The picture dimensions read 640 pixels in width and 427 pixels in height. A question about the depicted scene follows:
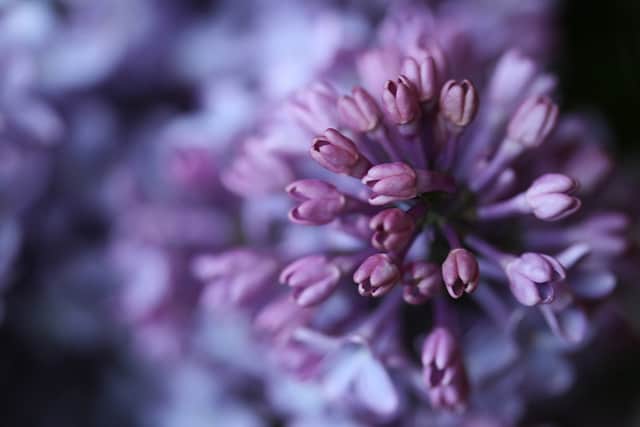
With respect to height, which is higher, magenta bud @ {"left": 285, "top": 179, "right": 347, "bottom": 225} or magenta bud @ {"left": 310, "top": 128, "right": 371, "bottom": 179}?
magenta bud @ {"left": 310, "top": 128, "right": 371, "bottom": 179}

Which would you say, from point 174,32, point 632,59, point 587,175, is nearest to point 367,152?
point 587,175

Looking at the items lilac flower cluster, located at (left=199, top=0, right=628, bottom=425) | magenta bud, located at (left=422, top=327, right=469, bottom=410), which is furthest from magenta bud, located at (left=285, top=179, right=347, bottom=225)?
magenta bud, located at (left=422, top=327, right=469, bottom=410)

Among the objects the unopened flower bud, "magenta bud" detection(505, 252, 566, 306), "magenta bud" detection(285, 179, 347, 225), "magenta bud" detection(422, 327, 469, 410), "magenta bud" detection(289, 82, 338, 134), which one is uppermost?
"magenta bud" detection(289, 82, 338, 134)

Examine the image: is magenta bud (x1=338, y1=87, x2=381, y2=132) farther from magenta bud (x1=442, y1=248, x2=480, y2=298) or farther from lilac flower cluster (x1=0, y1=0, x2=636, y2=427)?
magenta bud (x1=442, y1=248, x2=480, y2=298)

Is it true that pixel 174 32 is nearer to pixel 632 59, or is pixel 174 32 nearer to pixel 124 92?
pixel 124 92

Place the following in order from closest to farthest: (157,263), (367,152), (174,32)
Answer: (367,152) → (157,263) → (174,32)

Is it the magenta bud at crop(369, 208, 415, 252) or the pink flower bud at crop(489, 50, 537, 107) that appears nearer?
the magenta bud at crop(369, 208, 415, 252)

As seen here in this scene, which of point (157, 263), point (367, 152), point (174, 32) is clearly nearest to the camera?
point (367, 152)
